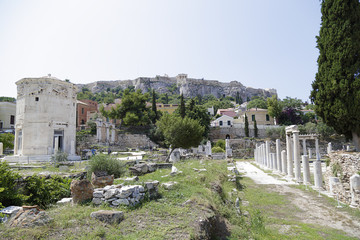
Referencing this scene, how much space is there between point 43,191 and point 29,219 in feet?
8.72

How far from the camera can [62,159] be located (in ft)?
63.1

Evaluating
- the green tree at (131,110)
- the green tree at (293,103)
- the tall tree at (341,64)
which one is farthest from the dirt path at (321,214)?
the green tree at (293,103)

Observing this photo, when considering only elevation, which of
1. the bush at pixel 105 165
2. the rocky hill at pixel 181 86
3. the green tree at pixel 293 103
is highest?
the rocky hill at pixel 181 86

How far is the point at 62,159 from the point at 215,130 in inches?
1481

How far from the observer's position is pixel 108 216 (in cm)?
464

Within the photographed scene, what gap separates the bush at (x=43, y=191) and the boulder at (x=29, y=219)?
1804 mm

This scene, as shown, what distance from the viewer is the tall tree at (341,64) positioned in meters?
12.1

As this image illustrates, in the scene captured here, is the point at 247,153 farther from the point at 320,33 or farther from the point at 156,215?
the point at 156,215

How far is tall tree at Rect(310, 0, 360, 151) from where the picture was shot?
12.1 metres

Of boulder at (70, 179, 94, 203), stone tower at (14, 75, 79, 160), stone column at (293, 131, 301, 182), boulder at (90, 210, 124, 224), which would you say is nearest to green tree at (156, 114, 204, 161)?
stone column at (293, 131, 301, 182)

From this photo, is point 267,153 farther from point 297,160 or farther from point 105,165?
point 105,165

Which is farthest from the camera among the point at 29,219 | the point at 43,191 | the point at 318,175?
the point at 318,175

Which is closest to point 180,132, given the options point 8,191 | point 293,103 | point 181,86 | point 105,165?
point 105,165

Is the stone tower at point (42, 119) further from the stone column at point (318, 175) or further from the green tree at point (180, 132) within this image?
the stone column at point (318, 175)
